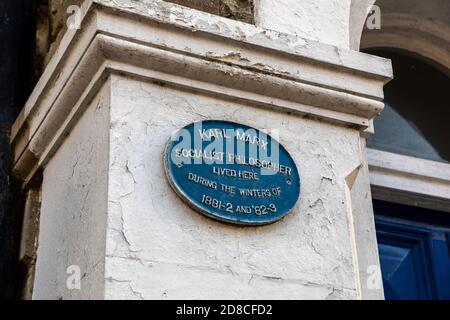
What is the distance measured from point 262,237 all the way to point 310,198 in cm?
20

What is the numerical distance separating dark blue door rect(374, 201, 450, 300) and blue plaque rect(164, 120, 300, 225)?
840mm

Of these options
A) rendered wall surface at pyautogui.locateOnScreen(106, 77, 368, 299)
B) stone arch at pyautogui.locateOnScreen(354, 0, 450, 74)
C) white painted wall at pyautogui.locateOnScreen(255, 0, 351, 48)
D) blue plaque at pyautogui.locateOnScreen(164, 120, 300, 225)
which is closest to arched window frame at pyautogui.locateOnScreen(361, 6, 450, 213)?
stone arch at pyautogui.locateOnScreen(354, 0, 450, 74)

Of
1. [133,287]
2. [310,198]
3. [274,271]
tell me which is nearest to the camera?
[133,287]

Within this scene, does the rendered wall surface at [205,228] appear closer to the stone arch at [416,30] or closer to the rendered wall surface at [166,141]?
the rendered wall surface at [166,141]

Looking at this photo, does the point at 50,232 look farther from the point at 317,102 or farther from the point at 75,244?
the point at 317,102

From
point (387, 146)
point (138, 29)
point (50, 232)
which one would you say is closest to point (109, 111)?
point (138, 29)

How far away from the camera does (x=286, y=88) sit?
8.80ft

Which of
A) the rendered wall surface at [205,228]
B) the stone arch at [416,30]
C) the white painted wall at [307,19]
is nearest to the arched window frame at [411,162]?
the stone arch at [416,30]

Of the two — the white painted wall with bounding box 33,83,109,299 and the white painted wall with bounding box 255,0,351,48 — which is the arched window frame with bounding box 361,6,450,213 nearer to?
the white painted wall with bounding box 255,0,351,48

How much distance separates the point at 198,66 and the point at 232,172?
30cm

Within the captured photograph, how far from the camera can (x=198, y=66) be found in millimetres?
2588

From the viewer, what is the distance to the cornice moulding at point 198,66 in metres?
2.54

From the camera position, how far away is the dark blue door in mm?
3281

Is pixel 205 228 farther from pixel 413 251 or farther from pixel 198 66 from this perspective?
pixel 413 251
